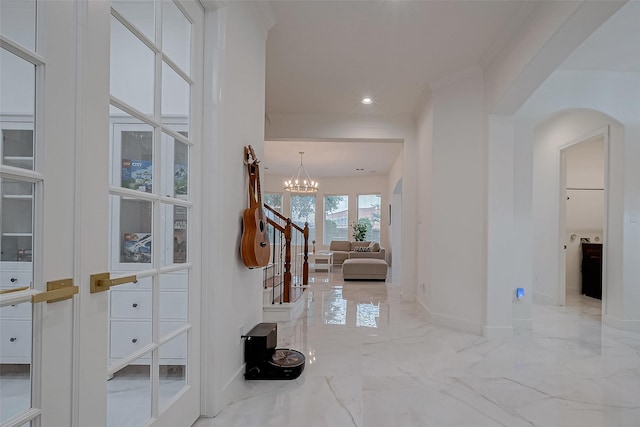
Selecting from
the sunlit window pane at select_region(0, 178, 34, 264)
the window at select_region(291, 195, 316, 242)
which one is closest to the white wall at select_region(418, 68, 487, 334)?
the sunlit window pane at select_region(0, 178, 34, 264)

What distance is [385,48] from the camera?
3605 millimetres

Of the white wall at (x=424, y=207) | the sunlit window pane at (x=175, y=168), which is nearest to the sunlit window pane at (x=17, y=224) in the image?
the sunlit window pane at (x=175, y=168)

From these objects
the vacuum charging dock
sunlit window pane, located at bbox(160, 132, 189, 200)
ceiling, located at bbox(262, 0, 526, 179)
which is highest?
ceiling, located at bbox(262, 0, 526, 179)

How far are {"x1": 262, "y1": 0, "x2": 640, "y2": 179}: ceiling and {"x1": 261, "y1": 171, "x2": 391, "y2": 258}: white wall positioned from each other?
22.4ft

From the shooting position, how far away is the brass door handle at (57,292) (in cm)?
100

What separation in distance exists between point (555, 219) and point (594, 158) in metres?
1.98

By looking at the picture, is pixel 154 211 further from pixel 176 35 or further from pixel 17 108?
pixel 176 35

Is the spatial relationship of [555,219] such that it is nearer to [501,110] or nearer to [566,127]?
[566,127]

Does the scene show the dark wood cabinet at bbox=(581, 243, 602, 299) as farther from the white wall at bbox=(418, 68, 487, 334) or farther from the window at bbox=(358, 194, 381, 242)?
the window at bbox=(358, 194, 381, 242)

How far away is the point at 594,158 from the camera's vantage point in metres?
6.29

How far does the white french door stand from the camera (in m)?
0.96

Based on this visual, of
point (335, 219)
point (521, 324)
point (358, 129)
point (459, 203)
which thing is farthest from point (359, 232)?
point (521, 324)

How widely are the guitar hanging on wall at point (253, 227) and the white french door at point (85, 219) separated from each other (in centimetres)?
67

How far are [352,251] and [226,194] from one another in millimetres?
8234
